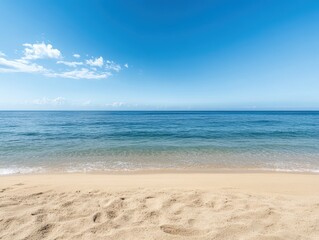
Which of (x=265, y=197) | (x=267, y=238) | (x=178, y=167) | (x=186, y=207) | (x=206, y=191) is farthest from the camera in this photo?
(x=178, y=167)

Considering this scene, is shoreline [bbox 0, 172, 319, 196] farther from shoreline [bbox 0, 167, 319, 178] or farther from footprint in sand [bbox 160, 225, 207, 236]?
footprint in sand [bbox 160, 225, 207, 236]

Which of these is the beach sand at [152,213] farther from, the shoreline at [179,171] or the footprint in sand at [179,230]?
the shoreline at [179,171]

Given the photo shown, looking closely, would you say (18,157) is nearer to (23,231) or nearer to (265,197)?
(23,231)

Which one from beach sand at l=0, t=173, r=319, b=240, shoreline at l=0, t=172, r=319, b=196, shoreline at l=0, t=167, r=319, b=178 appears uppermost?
beach sand at l=0, t=173, r=319, b=240

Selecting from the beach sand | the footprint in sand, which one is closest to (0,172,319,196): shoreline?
the beach sand

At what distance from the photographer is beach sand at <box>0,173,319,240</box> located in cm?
328

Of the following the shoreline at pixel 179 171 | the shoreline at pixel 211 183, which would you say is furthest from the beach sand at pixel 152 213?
the shoreline at pixel 179 171

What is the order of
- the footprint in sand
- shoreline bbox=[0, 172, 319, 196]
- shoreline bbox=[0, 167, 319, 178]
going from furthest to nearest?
shoreline bbox=[0, 167, 319, 178] < shoreline bbox=[0, 172, 319, 196] < the footprint in sand

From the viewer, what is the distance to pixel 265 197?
4941 mm

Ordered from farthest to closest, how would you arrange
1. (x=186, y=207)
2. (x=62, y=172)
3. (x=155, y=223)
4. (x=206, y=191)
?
1. (x=62, y=172)
2. (x=206, y=191)
3. (x=186, y=207)
4. (x=155, y=223)

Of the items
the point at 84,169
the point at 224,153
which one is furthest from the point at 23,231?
the point at 224,153

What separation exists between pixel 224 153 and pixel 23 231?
456 inches

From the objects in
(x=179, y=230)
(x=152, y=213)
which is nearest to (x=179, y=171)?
(x=152, y=213)

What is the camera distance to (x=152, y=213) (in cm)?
400
